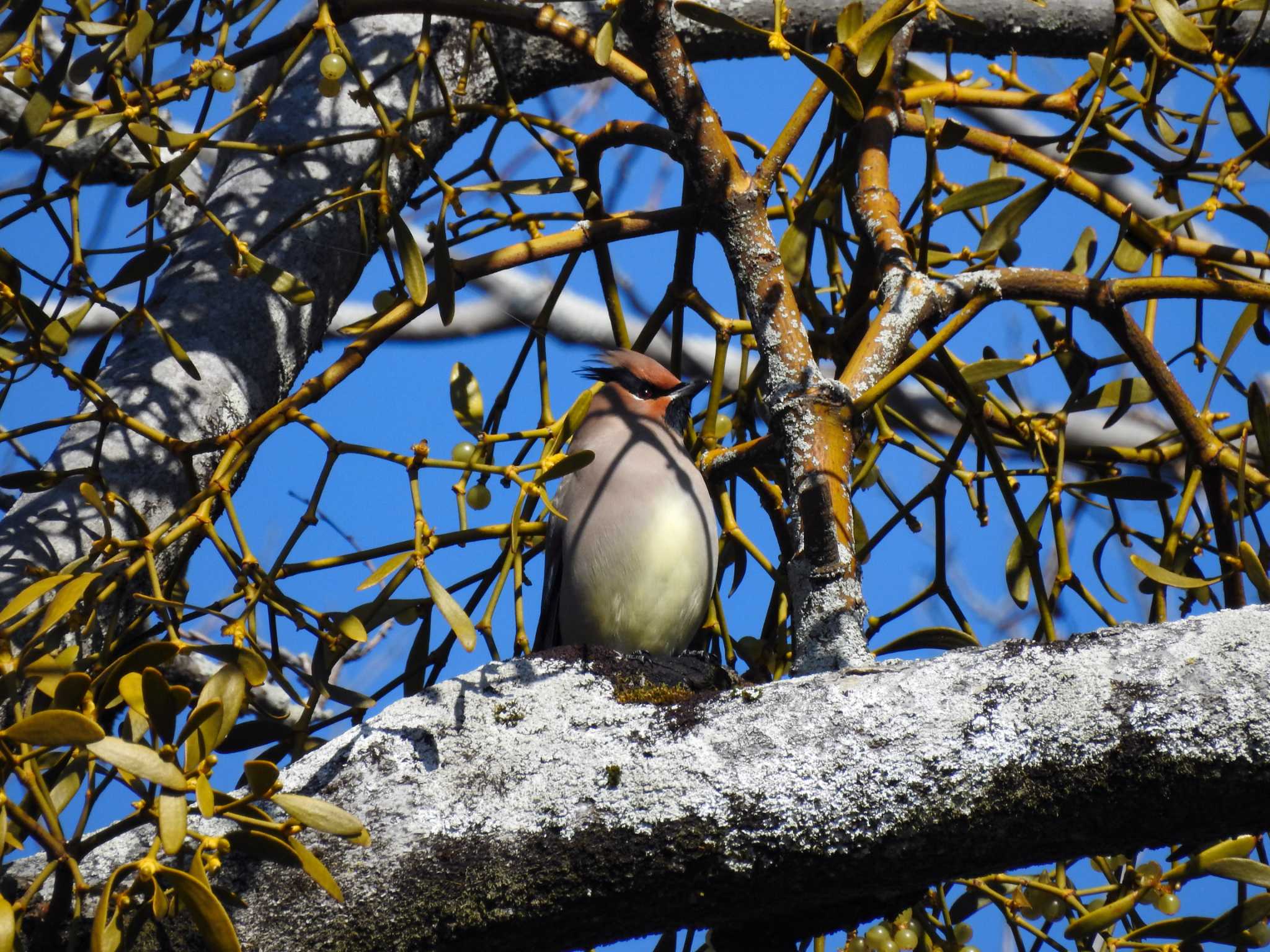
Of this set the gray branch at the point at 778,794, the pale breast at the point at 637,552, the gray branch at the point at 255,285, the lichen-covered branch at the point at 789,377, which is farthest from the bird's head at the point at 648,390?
the gray branch at the point at 778,794

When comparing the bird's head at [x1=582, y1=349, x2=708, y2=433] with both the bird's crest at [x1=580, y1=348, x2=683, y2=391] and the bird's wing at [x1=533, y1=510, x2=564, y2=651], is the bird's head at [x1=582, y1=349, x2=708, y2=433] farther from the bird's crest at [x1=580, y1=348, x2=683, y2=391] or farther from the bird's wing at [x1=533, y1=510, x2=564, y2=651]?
the bird's wing at [x1=533, y1=510, x2=564, y2=651]

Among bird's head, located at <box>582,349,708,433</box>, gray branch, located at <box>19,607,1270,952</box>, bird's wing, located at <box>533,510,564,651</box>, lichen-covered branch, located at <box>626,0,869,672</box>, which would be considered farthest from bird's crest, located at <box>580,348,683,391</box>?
gray branch, located at <box>19,607,1270,952</box>

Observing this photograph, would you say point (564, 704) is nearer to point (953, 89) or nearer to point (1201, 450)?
point (1201, 450)

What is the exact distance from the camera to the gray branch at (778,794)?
4.54 feet

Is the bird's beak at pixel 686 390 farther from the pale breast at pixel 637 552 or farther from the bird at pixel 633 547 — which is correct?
the pale breast at pixel 637 552

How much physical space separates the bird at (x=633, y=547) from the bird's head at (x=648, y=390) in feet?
0.14

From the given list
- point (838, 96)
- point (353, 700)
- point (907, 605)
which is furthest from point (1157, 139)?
point (353, 700)

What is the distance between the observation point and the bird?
274cm

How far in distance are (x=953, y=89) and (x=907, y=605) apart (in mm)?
909

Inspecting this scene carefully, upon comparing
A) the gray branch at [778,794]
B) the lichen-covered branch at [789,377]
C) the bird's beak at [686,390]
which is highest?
the bird's beak at [686,390]

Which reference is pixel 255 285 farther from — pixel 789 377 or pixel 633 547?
pixel 789 377

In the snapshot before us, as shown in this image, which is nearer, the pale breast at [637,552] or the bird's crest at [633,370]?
the pale breast at [637,552]

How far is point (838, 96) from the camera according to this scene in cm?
192

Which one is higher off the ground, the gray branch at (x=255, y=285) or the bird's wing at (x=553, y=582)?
the gray branch at (x=255, y=285)
